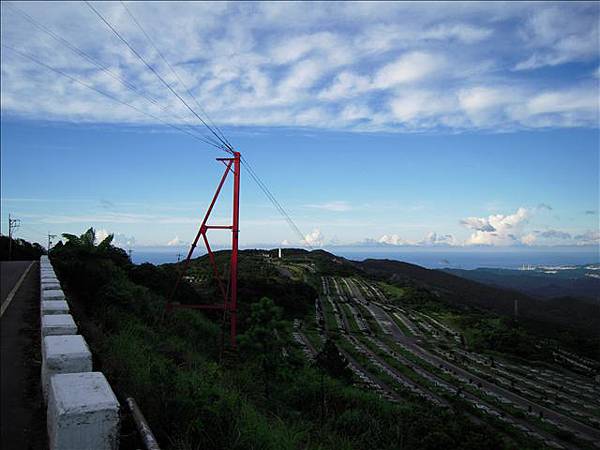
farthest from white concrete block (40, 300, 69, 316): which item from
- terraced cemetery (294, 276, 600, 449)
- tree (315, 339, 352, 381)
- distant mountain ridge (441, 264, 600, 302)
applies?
distant mountain ridge (441, 264, 600, 302)

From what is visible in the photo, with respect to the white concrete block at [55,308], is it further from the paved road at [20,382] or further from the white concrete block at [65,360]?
the white concrete block at [65,360]

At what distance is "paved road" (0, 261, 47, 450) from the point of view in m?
3.63

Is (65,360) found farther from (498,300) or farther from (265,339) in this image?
(498,300)

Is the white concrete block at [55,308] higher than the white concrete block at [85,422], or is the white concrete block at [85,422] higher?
the white concrete block at [55,308]

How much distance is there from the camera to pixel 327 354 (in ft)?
53.8

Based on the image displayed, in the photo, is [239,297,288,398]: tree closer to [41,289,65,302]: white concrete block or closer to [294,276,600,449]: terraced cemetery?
[41,289,65,302]: white concrete block

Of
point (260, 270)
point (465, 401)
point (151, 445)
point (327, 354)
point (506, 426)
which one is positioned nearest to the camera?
point (151, 445)

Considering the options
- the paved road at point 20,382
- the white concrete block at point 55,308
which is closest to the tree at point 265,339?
the paved road at point 20,382

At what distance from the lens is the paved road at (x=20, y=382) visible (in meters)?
3.63

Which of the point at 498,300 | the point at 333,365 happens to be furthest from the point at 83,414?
the point at 498,300

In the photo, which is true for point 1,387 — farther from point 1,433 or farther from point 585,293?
point 585,293

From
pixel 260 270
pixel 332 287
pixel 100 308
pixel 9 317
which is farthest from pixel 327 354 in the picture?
pixel 332 287

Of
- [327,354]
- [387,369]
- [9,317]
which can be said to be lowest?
[387,369]

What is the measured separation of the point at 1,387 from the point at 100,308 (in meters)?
5.73
